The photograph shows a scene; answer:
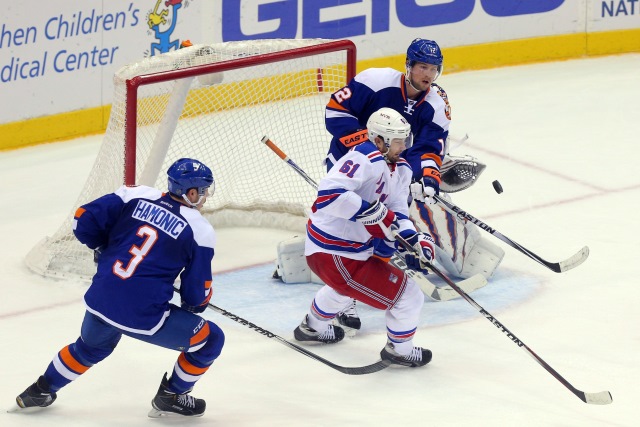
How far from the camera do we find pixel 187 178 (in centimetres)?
434

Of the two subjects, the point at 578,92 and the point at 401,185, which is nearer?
the point at 401,185

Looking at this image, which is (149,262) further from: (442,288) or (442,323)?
(442,288)

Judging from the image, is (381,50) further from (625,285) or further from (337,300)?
(337,300)

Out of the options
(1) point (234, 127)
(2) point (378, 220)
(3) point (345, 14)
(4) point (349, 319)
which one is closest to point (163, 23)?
(3) point (345, 14)

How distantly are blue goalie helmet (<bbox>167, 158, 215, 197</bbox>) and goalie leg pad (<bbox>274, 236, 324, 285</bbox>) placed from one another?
1.54 m

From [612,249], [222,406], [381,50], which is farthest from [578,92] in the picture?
[222,406]

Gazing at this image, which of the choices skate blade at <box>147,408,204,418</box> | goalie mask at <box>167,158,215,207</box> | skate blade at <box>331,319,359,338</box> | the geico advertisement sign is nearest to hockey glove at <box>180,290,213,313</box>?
goalie mask at <box>167,158,215,207</box>

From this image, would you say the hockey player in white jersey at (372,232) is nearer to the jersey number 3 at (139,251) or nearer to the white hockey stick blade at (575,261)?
the jersey number 3 at (139,251)

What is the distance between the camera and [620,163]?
7.55 m

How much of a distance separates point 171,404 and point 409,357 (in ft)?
3.18

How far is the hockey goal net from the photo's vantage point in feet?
19.7

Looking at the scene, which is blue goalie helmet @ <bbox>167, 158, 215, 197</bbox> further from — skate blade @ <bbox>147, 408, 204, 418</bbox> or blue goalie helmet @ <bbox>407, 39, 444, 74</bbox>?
blue goalie helmet @ <bbox>407, 39, 444, 74</bbox>

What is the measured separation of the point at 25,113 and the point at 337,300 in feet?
10.3

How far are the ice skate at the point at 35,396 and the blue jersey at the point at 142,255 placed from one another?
1.35ft
